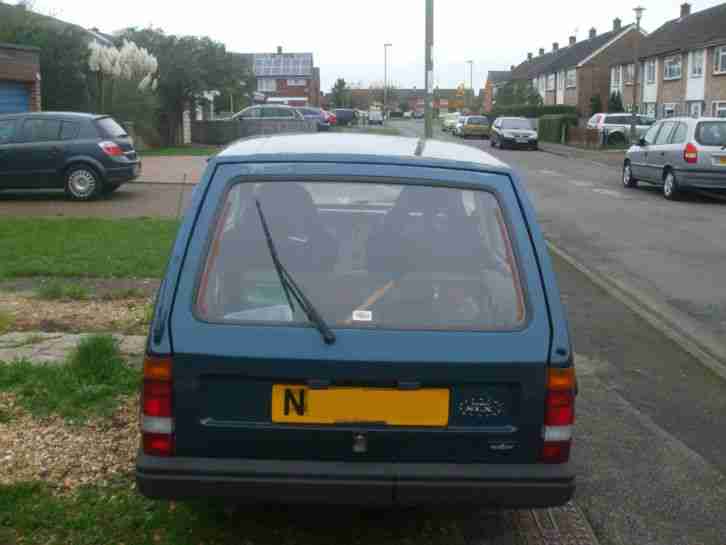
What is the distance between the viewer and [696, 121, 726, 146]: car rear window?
1870 centimetres

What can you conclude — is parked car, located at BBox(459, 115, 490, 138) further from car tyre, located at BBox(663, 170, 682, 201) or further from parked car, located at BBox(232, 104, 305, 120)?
car tyre, located at BBox(663, 170, 682, 201)

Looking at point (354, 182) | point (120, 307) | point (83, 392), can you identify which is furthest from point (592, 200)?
point (354, 182)

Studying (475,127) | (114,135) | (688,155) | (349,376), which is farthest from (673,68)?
(349,376)

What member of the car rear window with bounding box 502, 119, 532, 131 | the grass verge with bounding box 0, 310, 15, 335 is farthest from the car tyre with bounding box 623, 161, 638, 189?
the car rear window with bounding box 502, 119, 532, 131

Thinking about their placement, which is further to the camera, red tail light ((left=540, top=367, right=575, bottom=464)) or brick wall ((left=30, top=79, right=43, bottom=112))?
brick wall ((left=30, top=79, right=43, bottom=112))

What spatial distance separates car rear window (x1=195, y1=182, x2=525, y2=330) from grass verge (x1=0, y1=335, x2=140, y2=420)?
226 centimetres

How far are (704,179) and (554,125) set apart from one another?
31652 mm

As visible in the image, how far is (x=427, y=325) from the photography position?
137 inches

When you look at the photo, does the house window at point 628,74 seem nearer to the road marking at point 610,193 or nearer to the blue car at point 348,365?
the road marking at point 610,193

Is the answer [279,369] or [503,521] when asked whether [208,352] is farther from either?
[503,521]

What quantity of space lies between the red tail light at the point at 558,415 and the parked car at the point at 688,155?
1643cm

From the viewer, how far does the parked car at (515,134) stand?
1702 inches

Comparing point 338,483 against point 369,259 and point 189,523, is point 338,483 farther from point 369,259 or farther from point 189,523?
point 189,523

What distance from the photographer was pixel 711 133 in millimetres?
18797
